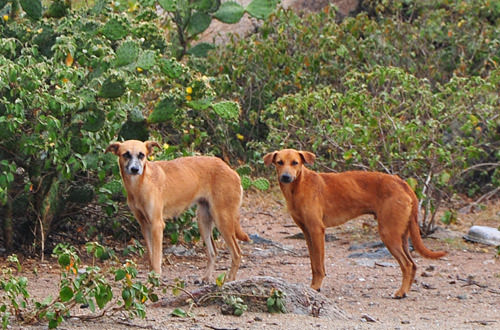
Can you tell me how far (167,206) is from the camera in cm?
826

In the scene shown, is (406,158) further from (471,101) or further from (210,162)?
(210,162)

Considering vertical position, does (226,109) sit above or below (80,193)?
above

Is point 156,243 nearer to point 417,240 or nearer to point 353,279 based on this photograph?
point 353,279

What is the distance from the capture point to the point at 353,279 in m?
8.70

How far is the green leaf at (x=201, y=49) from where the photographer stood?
12.7 meters

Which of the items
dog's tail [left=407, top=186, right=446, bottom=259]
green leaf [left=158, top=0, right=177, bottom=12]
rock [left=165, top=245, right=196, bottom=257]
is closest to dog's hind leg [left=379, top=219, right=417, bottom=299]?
dog's tail [left=407, top=186, right=446, bottom=259]

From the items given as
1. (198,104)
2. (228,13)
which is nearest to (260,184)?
(198,104)

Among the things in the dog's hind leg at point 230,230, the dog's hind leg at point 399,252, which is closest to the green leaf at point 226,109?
the dog's hind leg at point 230,230

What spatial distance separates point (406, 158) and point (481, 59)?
13.9ft

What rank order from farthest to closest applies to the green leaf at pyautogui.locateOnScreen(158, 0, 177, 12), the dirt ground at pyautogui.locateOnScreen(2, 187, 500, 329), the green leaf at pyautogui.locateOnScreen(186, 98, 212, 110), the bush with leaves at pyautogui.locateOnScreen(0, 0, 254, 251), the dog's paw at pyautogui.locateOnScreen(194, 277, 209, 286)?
the green leaf at pyautogui.locateOnScreen(158, 0, 177, 12)
the green leaf at pyautogui.locateOnScreen(186, 98, 212, 110)
the dog's paw at pyautogui.locateOnScreen(194, 277, 209, 286)
the bush with leaves at pyautogui.locateOnScreen(0, 0, 254, 251)
the dirt ground at pyautogui.locateOnScreen(2, 187, 500, 329)

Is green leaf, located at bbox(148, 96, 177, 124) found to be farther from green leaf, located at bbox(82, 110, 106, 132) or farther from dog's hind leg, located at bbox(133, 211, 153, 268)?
dog's hind leg, located at bbox(133, 211, 153, 268)

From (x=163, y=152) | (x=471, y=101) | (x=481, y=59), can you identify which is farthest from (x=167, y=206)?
(x=481, y=59)

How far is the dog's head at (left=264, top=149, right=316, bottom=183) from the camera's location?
8.16m

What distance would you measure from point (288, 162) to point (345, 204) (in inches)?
26.0
